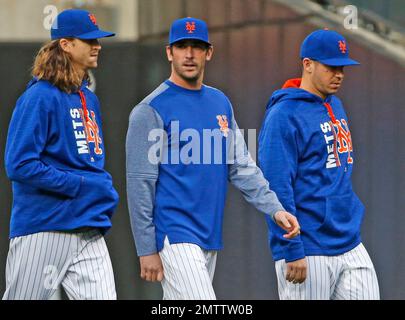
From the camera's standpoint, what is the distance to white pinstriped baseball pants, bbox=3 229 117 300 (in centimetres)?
527

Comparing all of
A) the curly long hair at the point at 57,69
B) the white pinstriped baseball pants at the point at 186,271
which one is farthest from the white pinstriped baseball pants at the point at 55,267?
the curly long hair at the point at 57,69

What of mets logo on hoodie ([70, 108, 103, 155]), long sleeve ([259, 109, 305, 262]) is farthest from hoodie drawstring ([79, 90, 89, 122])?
long sleeve ([259, 109, 305, 262])

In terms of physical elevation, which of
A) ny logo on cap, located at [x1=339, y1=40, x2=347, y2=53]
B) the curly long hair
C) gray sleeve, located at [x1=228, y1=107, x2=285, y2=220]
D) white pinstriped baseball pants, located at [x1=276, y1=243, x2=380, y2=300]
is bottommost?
white pinstriped baseball pants, located at [x1=276, y1=243, x2=380, y2=300]

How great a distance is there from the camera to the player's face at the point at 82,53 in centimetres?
545

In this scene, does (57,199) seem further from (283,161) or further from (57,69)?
(283,161)

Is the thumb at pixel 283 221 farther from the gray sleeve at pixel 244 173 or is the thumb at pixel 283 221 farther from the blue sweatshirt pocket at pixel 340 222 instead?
the blue sweatshirt pocket at pixel 340 222

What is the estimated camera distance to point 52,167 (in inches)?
205

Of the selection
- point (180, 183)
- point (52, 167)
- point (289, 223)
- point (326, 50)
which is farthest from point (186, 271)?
point (326, 50)

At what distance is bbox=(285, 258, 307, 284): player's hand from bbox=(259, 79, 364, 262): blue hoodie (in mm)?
30

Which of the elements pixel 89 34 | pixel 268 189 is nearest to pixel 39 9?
pixel 89 34

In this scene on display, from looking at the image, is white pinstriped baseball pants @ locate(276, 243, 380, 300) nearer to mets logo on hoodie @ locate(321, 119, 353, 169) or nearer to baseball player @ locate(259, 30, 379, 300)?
baseball player @ locate(259, 30, 379, 300)

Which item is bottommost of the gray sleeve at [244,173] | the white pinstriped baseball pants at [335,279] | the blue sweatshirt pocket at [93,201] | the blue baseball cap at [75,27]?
the white pinstriped baseball pants at [335,279]

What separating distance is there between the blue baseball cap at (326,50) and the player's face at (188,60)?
57 centimetres

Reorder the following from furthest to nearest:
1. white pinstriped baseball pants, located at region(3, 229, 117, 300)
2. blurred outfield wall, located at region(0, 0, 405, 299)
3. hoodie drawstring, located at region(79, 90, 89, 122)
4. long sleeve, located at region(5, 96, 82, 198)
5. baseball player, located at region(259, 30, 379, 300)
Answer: blurred outfield wall, located at region(0, 0, 405, 299)
baseball player, located at region(259, 30, 379, 300)
hoodie drawstring, located at region(79, 90, 89, 122)
white pinstriped baseball pants, located at region(3, 229, 117, 300)
long sleeve, located at region(5, 96, 82, 198)
